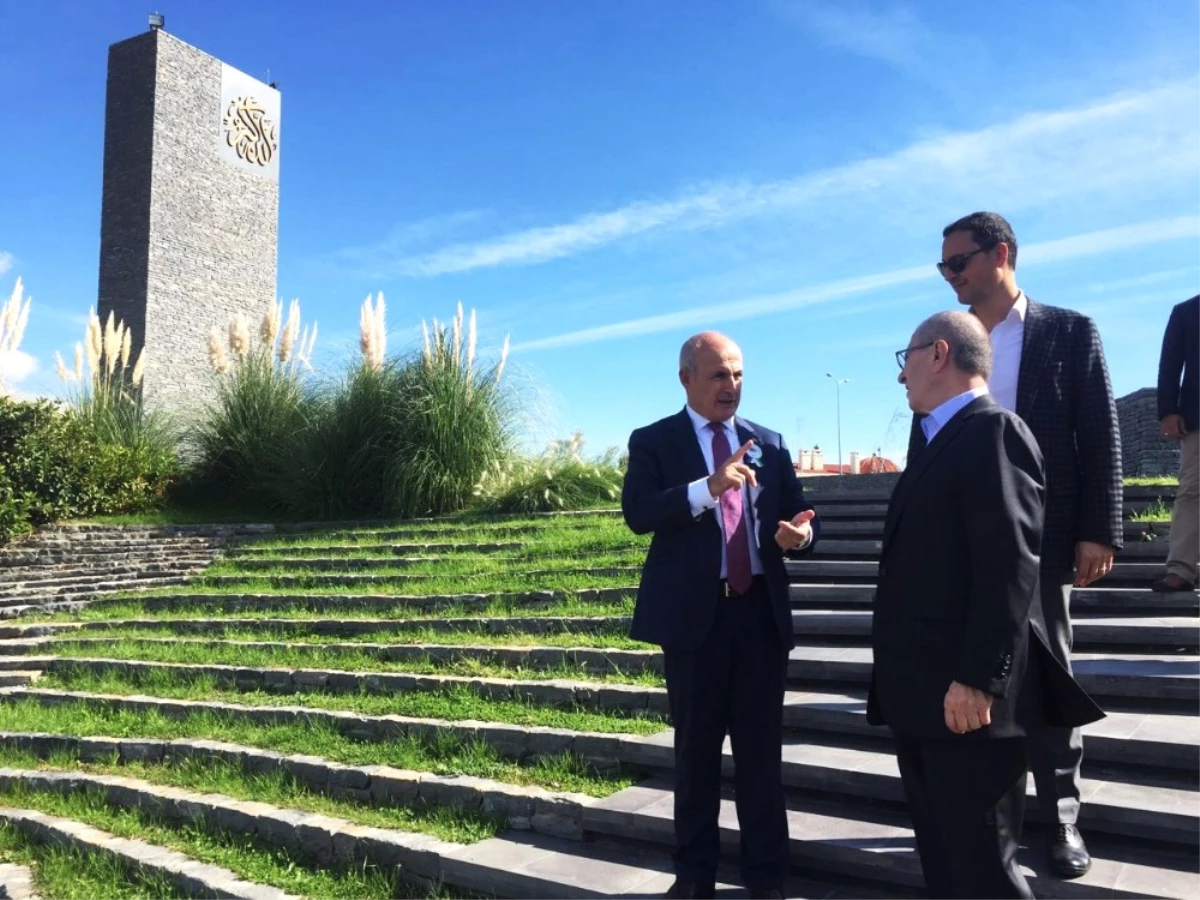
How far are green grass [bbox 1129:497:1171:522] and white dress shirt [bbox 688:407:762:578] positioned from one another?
3956mm

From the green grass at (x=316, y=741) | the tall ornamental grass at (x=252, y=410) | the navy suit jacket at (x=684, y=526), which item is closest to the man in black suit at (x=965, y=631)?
the navy suit jacket at (x=684, y=526)

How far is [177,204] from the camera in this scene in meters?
23.5

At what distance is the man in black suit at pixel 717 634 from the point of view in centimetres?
290

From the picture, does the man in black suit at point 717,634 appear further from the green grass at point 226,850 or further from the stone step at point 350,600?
the stone step at point 350,600

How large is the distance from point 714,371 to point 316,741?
327 cm


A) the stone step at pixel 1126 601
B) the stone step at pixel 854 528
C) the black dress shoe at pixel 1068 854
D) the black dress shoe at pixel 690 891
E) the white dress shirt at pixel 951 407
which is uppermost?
the white dress shirt at pixel 951 407

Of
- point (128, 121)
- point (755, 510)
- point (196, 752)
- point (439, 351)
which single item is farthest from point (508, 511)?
point (128, 121)

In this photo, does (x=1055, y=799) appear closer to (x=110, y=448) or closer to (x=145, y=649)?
(x=145, y=649)

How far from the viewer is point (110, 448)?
42.5ft

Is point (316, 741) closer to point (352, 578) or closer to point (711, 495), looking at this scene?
point (711, 495)

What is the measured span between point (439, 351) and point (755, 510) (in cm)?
883

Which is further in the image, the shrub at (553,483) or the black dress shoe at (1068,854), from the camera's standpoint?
the shrub at (553,483)

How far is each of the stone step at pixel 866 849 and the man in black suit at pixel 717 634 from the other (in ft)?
0.99

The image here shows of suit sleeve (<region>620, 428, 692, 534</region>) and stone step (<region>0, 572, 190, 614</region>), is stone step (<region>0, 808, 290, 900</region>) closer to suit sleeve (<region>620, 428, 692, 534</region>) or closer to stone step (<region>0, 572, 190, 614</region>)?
suit sleeve (<region>620, 428, 692, 534</region>)
